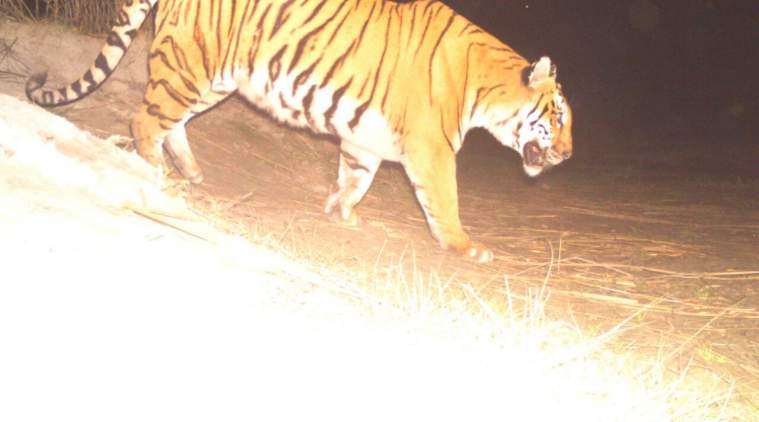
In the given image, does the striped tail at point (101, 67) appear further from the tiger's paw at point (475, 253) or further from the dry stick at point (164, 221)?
the tiger's paw at point (475, 253)

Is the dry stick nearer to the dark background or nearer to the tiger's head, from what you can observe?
the tiger's head

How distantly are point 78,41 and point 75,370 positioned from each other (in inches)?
193

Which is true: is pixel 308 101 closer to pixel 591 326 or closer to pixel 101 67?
pixel 101 67

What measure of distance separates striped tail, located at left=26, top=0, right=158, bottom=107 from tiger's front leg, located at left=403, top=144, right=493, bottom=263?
72.2 inches

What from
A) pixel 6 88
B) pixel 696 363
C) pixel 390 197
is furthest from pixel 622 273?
pixel 6 88

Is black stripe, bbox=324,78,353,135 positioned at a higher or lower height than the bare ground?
higher

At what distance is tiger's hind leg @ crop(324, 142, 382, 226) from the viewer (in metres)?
4.84

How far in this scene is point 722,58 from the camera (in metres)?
19.9

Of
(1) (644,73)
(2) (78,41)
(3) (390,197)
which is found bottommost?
(3) (390,197)

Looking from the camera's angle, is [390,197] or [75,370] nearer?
[75,370]

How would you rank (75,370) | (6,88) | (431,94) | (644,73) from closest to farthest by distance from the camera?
(75,370)
(431,94)
(6,88)
(644,73)

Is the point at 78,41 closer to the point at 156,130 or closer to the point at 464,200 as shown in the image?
the point at 156,130

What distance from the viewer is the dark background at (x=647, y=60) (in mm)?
14992

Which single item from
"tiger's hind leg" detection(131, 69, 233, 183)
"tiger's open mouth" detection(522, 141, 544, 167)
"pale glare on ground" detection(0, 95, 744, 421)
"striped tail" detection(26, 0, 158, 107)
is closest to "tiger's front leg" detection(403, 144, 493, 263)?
"tiger's open mouth" detection(522, 141, 544, 167)
